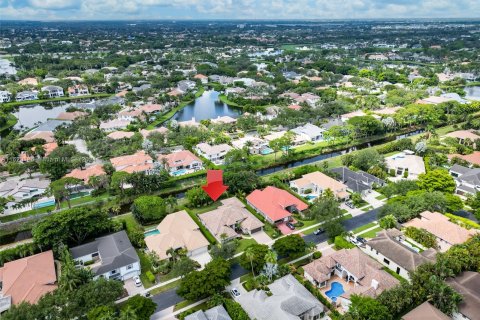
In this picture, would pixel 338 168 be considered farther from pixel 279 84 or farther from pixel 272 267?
pixel 279 84

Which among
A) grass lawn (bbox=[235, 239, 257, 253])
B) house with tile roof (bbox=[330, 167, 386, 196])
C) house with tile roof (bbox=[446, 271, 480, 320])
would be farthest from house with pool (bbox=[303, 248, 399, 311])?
house with tile roof (bbox=[330, 167, 386, 196])

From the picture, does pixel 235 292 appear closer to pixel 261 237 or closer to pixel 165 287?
pixel 165 287

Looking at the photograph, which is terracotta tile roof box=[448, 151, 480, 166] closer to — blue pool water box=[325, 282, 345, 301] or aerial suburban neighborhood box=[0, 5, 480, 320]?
aerial suburban neighborhood box=[0, 5, 480, 320]

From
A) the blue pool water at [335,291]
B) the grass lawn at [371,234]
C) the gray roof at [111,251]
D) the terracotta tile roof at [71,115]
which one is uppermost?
the terracotta tile roof at [71,115]

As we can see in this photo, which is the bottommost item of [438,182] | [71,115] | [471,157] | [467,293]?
[471,157]

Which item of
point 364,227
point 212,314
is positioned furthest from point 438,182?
point 212,314

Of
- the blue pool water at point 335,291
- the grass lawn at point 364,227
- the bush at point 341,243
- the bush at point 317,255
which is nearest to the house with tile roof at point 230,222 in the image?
the bush at point 317,255

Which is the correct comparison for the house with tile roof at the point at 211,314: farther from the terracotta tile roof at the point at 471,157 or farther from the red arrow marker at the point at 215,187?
the terracotta tile roof at the point at 471,157

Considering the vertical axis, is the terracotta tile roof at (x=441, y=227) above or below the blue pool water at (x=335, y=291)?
above
